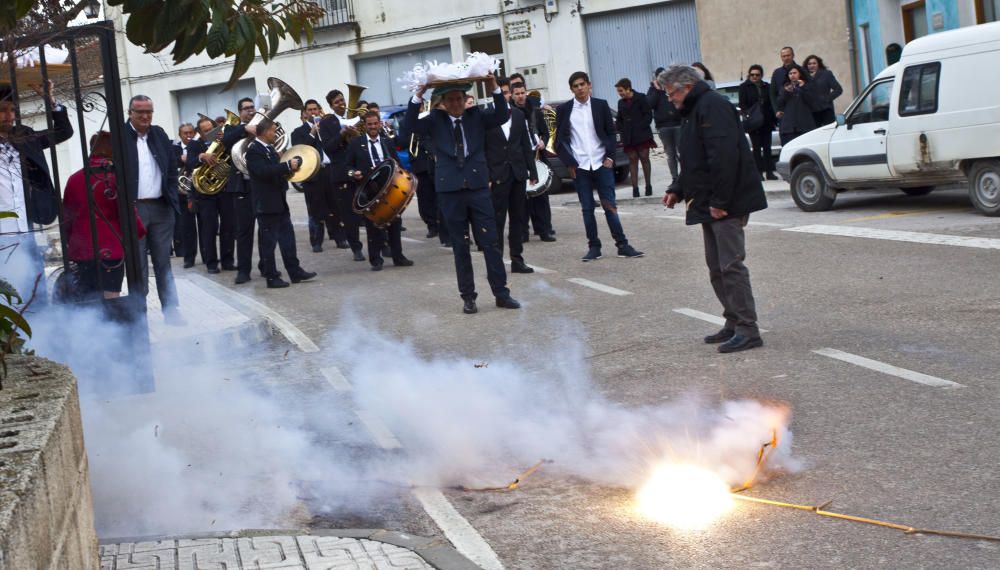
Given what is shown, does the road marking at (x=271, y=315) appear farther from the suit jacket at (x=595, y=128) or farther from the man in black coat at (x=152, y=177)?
the suit jacket at (x=595, y=128)

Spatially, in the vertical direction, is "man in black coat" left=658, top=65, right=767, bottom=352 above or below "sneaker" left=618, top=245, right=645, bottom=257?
above

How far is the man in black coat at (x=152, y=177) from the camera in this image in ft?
34.0

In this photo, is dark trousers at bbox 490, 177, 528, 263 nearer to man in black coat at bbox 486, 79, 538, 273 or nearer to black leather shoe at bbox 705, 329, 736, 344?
man in black coat at bbox 486, 79, 538, 273

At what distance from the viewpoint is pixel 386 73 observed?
3769 centimetres

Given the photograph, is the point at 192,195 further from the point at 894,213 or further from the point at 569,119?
the point at 894,213

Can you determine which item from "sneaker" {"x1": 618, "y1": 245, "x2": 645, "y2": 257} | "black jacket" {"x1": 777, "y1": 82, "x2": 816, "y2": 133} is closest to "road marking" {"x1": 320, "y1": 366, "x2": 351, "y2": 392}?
"sneaker" {"x1": 618, "y1": 245, "x2": 645, "y2": 257}

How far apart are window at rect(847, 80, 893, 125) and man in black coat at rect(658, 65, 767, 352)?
705 centimetres

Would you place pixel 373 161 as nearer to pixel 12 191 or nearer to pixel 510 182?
pixel 510 182

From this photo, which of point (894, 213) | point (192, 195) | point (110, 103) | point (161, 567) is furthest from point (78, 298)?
point (894, 213)

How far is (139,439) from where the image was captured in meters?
6.15

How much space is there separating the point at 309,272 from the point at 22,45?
29.1ft

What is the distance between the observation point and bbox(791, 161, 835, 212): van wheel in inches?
615

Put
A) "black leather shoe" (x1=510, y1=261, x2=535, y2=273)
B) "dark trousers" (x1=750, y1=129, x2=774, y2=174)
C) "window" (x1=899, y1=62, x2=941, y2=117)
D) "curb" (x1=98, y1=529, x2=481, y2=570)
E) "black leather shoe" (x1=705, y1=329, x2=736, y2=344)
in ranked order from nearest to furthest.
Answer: "curb" (x1=98, y1=529, x2=481, y2=570) < "black leather shoe" (x1=705, y1=329, x2=736, y2=344) < "black leather shoe" (x1=510, y1=261, x2=535, y2=273) < "window" (x1=899, y1=62, x2=941, y2=117) < "dark trousers" (x1=750, y1=129, x2=774, y2=174)

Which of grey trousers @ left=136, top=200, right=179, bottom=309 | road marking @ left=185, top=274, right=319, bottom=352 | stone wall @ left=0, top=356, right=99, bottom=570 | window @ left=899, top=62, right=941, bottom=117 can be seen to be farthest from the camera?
window @ left=899, top=62, right=941, bottom=117
